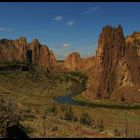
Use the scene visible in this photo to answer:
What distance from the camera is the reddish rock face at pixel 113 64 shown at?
4877 inches

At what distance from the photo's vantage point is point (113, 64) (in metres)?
126

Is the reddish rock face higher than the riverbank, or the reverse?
the reddish rock face

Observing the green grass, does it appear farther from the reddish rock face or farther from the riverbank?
the reddish rock face

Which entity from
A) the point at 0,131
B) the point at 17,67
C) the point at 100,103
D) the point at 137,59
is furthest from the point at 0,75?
the point at 0,131

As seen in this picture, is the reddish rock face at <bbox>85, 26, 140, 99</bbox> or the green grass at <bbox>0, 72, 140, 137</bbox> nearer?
the green grass at <bbox>0, 72, 140, 137</bbox>

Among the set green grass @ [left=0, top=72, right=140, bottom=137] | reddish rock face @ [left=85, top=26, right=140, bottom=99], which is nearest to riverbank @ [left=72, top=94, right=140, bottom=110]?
green grass @ [left=0, top=72, right=140, bottom=137]

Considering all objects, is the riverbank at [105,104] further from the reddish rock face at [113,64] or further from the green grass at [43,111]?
the reddish rock face at [113,64]

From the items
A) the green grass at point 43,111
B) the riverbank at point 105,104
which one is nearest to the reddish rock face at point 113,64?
the riverbank at point 105,104

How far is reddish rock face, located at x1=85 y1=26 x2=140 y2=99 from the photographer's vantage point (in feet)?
406

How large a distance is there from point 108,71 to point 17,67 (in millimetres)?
66944

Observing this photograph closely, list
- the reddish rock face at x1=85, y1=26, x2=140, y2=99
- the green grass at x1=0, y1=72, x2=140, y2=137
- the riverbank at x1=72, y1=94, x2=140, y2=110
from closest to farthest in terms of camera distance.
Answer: the green grass at x1=0, y1=72, x2=140, y2=137 < the riverbank at x1=72, y1=94, x2=140, y2=110 < the reddish rock face at x1=85, y1=26, x2=140, y2=99

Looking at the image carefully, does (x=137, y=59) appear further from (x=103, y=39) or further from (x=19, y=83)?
(x=19, y=83)

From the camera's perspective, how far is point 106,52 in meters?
126

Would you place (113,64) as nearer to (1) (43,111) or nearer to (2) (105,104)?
(2) (105,104)
